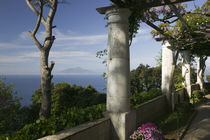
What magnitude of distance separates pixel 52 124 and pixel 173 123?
5293 millimetres

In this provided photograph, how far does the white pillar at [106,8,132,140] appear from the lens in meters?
4.38

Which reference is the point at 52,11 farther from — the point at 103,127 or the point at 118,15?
the point at 103,127

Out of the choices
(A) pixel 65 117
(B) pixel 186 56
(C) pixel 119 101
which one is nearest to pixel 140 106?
(C) pixel 119 101

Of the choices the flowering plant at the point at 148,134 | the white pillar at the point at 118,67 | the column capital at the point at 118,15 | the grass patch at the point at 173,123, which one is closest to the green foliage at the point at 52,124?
the white pillar at the point at 118,67

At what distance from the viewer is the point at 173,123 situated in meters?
6.68

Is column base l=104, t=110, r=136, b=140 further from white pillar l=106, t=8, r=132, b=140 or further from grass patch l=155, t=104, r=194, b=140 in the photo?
grass patch l=155, t=104, r=194, b=140

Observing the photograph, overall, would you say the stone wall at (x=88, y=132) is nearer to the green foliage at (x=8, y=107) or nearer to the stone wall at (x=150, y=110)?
the stone wall at (x=150, y=110)

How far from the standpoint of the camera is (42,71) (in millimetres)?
7543

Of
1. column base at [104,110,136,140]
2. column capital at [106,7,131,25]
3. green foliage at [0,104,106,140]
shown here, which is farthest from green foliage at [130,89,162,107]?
column capital at [106,7,131,25]

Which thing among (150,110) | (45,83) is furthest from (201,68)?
(45,83)

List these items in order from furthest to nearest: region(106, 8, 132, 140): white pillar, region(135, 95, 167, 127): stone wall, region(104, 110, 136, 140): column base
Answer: region(135, 95, 167, 127): stone wall
region(106, 8, 132, 140): white pillar
region(104, 110, 136, 140): column base

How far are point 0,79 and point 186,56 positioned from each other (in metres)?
16.5

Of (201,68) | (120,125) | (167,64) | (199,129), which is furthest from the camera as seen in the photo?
(201,68)

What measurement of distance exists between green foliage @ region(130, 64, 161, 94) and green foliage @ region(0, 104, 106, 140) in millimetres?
35827
